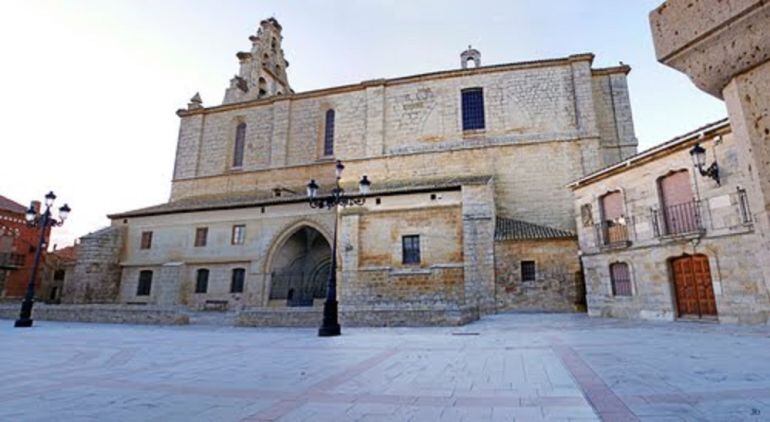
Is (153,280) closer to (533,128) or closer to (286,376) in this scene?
(286,376)

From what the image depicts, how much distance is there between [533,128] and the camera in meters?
20.6

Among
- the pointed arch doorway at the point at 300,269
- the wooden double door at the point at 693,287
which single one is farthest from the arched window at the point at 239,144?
the wooden double door at the point at 693,287

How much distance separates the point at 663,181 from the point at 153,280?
74.1 feet

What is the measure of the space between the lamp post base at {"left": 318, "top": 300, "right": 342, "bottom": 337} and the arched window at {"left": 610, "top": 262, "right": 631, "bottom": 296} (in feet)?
31.7

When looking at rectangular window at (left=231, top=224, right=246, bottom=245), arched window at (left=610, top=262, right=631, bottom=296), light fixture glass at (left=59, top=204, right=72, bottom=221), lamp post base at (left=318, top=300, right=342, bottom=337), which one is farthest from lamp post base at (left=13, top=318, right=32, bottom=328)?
arched window at (left=610, top=262, right=631, bottom=296)

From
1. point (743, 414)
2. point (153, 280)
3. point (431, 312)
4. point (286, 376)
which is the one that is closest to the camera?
point (743, 414)

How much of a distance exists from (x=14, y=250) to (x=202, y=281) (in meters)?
15.8

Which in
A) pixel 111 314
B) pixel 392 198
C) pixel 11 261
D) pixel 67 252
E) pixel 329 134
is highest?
pixel 329 134

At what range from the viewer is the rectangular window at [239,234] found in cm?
1949

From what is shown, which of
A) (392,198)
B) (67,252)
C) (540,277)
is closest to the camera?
(540,277)

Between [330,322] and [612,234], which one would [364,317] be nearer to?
[330,322]

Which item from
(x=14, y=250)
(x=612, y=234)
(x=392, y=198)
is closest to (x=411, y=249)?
(x=392, y=198)

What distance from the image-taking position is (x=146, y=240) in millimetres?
20953

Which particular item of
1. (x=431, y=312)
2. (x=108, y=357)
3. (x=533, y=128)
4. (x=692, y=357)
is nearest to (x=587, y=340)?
(x=692, y=357)
